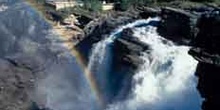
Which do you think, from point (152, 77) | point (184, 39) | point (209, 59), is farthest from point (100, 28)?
point (209, 59)

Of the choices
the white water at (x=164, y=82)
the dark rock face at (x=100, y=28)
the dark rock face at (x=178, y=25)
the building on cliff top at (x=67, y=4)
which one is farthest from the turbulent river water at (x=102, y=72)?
the building on cliff top at (x=67, y=4)

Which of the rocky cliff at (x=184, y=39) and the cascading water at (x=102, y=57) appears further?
the cascading water at (x=102, y=57)

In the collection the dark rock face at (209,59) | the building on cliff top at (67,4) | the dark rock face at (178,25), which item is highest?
the dark rock face at (209,59)

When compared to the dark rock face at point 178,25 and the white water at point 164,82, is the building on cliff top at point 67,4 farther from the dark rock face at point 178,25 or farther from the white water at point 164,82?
the white water at point 164,82

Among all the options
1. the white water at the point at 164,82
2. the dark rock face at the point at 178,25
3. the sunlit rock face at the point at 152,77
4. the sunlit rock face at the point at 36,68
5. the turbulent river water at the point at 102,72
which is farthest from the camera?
the dark rock face at the point at 178,25


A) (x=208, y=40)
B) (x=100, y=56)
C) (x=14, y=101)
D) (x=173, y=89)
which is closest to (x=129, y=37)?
(x=100, y=56)

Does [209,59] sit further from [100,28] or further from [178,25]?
[100,28]
